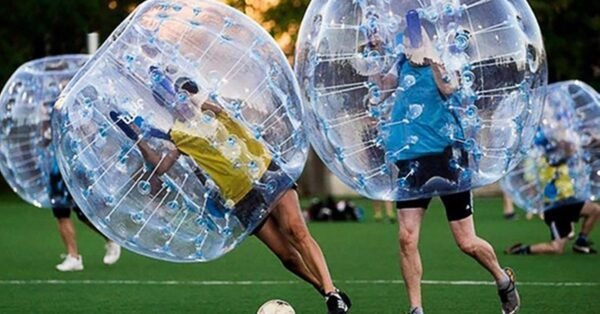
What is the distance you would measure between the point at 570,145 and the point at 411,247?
297 inches

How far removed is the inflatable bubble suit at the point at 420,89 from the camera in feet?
30.7

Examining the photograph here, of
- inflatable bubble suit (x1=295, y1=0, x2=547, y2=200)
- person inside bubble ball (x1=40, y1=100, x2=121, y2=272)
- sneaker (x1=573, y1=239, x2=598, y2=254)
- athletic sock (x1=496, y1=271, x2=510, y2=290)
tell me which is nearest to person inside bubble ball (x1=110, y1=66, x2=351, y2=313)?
inflatable bubble suit (x1=295, y1=0, x2=547, y2=200)

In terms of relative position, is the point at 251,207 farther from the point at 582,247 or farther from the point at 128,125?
the point at 582,247

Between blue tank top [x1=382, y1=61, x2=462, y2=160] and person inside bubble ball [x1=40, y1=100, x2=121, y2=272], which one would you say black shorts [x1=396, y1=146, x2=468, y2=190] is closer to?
blue tank top [x1=382, y1=61, x2=462, y2=160]

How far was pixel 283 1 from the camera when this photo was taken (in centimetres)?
4462

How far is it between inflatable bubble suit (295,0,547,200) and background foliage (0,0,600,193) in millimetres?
34143

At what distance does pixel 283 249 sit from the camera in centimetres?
1083

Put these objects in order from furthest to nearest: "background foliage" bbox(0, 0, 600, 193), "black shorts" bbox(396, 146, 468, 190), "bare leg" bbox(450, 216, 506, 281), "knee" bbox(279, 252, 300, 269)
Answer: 1. "background foliage" bbox(0, 0, 600, 193)
2. "knee" bbox(279, 252, 300, 269)
3. "bare leg" bbox(450, 216, 506, 281)
4. "black shorts" bbox(396, 146, 468, 190)

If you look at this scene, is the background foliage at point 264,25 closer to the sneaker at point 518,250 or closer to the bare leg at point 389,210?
the bare leg at point 389,210

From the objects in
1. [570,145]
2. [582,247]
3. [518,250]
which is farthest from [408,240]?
[582,247]

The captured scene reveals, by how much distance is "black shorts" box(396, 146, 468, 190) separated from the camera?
376 inches

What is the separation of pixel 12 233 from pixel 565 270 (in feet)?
38.3

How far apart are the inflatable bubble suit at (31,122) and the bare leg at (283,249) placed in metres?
6.62

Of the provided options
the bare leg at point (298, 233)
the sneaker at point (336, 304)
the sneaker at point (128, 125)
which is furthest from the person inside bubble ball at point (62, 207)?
the sneaker at point (128, 125)
